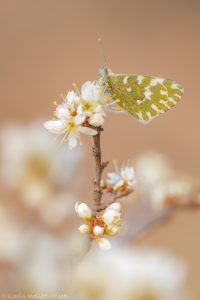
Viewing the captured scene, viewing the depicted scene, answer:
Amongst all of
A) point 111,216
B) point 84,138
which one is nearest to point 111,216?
point 111,216

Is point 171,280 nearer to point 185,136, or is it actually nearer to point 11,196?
point 11,196

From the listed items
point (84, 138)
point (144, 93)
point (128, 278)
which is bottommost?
point (128, 278)

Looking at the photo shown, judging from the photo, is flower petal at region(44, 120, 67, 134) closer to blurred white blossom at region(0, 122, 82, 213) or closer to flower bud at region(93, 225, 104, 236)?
flower bud at region(93, 225, 104, 236)

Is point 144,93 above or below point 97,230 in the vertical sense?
above

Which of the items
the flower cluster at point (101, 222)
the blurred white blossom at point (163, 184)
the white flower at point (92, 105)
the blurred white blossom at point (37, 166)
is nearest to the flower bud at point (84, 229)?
the flower cluster at point (101, 222)

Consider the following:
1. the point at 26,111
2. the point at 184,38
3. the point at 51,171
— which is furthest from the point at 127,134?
the point at 51,171

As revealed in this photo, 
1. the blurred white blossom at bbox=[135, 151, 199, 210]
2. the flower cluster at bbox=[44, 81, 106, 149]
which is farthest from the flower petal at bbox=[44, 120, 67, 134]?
the blurred white blossom at bbox=[135, 151, 199, 210]

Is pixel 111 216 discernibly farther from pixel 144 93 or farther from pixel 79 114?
pixel 144 93
